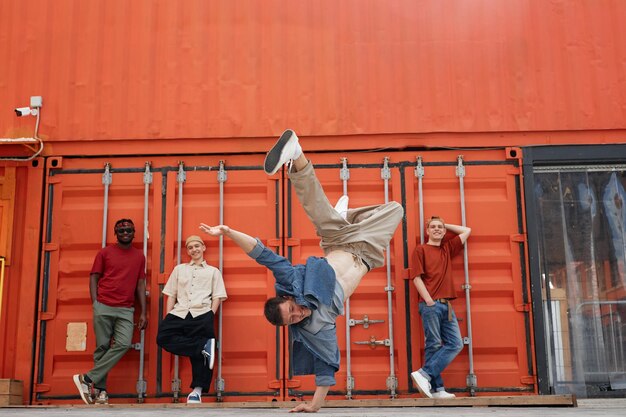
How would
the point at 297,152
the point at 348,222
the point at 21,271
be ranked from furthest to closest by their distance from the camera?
the point at 21,271 → the point at 348,222 → the point at 297,152

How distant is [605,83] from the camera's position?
8.54 meters

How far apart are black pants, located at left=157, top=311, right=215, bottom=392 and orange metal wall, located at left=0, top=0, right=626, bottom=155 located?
1891 millimetres

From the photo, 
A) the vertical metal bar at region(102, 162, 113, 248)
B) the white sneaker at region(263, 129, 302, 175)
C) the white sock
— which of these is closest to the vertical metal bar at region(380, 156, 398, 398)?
the white sock

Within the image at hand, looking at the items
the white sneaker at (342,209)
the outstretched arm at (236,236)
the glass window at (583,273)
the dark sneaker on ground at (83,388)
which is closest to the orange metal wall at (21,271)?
the dark sneaker on ground at (83,388)

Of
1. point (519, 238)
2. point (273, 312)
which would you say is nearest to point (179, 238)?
point (273, 312)

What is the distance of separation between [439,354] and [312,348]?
241 cm

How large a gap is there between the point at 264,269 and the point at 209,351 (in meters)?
1.02

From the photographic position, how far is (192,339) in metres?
7.65

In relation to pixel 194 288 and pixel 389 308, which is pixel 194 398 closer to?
pixel 194 288

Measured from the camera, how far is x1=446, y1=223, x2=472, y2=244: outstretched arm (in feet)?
26.2

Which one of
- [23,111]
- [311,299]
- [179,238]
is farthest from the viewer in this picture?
[23,111]

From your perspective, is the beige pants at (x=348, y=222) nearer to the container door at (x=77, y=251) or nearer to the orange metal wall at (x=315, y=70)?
the orange metal wall at (x=315, y=70)

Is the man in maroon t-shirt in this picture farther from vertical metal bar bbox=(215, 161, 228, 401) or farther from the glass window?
the glass window

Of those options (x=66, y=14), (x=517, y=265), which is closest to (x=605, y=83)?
(x=517, y=265)
